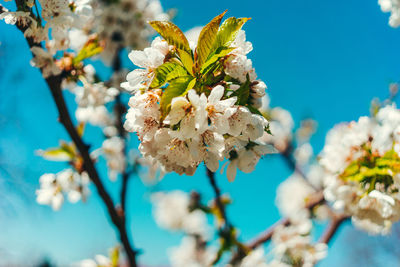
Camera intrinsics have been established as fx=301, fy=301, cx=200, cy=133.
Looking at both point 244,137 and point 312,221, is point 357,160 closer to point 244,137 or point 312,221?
point 244,137

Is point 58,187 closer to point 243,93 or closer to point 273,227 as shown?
point 243,93

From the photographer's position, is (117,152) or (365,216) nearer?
(365,216)

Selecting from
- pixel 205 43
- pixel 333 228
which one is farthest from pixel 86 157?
pixel 333 228

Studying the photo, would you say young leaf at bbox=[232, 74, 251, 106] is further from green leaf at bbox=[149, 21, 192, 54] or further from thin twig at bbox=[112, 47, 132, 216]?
thin twig at bbox=[112, 47, 132, 216]

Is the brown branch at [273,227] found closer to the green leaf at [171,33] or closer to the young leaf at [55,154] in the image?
the young leaf at [55,154]

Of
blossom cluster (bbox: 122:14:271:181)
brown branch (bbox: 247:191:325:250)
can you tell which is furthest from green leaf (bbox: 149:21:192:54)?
brown branch (bbox: 247:191:325:250)

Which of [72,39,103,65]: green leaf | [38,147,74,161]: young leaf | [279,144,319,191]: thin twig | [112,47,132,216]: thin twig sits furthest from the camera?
[279,144,319,191]: thin twig

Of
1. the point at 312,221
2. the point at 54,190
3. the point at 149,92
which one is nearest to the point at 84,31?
the point at 54,190
